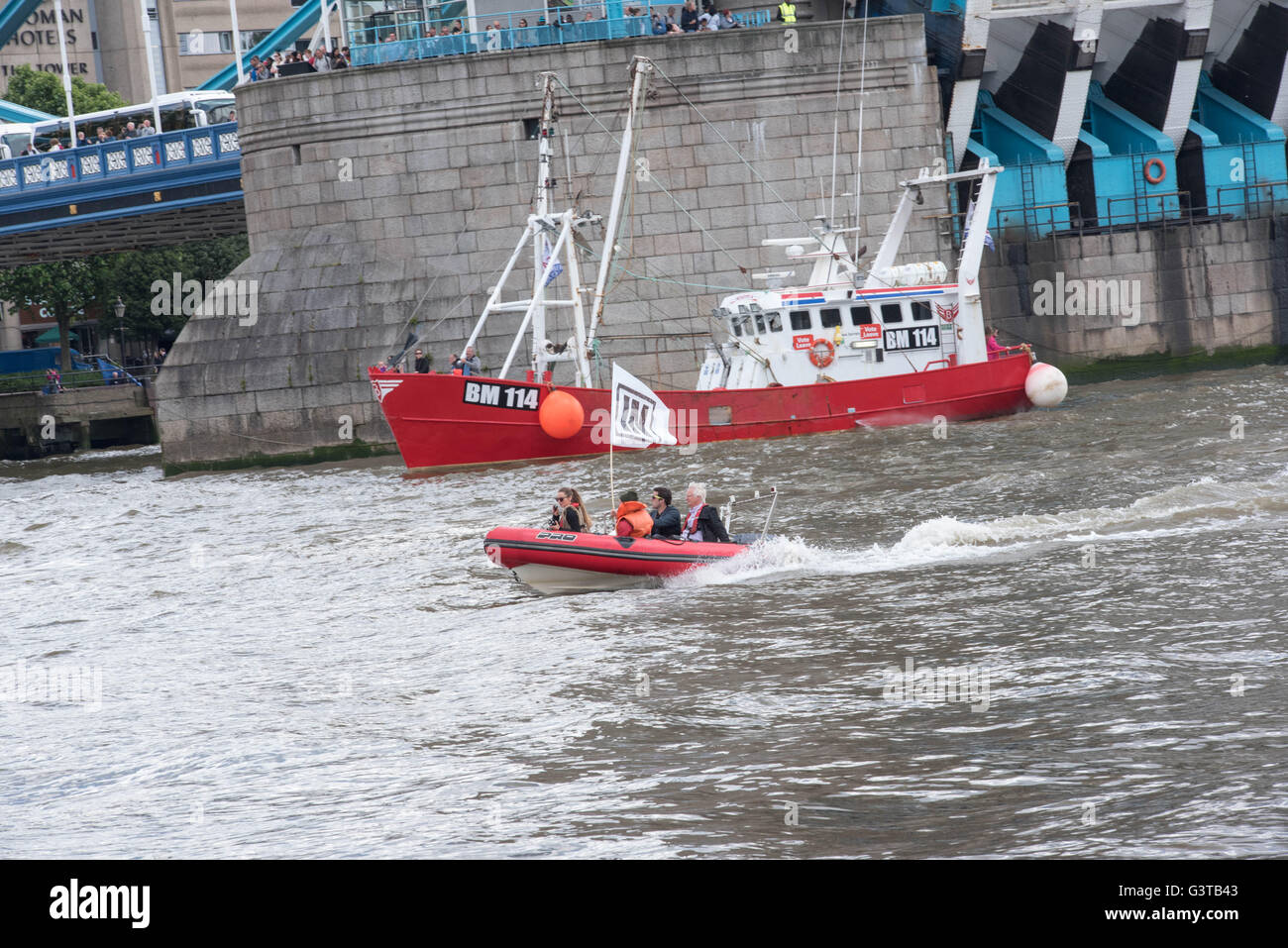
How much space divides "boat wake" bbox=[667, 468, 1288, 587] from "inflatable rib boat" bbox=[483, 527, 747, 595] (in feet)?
0.73

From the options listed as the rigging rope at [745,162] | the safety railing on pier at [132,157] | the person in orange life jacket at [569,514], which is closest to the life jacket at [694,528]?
the person in orange life jacket at [569,514]

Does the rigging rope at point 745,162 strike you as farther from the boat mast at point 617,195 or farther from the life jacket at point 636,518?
the life jacket at point 636,518

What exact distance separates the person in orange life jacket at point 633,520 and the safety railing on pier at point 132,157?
28.2 m

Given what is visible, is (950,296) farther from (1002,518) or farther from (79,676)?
(79,676)

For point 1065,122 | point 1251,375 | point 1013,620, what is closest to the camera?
point 1013,620

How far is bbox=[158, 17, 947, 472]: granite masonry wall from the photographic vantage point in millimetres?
35000

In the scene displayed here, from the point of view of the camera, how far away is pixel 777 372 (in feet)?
99.9

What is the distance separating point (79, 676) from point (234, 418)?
21711 mm

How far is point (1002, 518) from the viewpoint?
60.9 ft

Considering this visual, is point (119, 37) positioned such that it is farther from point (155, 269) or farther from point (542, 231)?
point (542, 231)

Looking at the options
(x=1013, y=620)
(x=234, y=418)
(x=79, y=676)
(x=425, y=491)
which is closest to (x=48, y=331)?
(x=234, y=418)

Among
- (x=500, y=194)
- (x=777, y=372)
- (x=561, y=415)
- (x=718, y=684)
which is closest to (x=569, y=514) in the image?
(x=718, y=684)

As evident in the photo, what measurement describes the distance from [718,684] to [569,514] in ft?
19.1

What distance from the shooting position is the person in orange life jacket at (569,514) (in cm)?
1730
